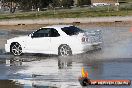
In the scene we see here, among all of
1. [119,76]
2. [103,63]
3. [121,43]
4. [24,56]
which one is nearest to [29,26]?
[121,43]

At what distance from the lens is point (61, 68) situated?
54.6 ft

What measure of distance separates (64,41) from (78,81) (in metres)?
6.99

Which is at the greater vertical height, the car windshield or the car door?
the car windshield

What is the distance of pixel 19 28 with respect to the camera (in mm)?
44656

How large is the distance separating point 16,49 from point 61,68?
5.57 meters

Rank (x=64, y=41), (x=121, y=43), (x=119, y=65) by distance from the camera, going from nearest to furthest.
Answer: (x=119, y=65), (x=64, y=41), (x=121, y=43)

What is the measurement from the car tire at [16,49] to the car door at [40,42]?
0.52 meters

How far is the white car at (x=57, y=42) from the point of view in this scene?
19.8 meters

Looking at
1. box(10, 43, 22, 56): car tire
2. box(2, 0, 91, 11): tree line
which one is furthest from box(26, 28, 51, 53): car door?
box(2, 0, 91, 11): tree line

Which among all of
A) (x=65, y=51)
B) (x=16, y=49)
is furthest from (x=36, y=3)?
(x=65, y=51)

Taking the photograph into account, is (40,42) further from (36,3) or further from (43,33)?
(36,3)

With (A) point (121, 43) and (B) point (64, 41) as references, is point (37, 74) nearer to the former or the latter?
(B) point (64, 41)

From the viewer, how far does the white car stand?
19.8 meters

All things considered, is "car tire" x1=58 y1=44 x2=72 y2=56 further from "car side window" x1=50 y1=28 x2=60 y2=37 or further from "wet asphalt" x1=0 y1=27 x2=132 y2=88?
"car side window" x1=50 y1=28 x2=60 y2=37
